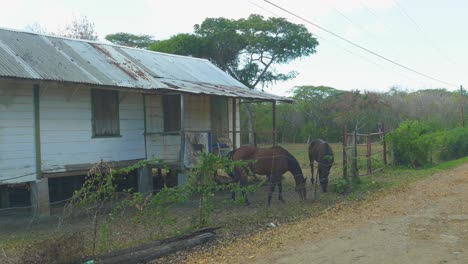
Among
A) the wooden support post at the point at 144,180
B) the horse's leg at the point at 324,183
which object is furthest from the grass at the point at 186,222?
the wooden support post at the point at 144,180

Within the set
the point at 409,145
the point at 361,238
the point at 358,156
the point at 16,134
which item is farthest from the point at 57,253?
the point at 409,145

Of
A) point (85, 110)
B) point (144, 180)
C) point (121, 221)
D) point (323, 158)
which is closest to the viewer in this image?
A: point (121, 221)

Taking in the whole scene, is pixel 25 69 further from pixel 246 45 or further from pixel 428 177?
pixel 246 45

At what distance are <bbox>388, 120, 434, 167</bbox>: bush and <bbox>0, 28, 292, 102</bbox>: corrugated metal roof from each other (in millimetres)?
6107

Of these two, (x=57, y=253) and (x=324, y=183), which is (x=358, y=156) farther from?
(x=57, y=253)

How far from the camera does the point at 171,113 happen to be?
559 inches

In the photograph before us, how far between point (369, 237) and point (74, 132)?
7654 mm

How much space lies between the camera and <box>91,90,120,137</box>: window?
12124 mm

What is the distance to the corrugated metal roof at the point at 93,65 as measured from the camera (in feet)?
34.5

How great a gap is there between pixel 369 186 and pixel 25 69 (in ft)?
32.3

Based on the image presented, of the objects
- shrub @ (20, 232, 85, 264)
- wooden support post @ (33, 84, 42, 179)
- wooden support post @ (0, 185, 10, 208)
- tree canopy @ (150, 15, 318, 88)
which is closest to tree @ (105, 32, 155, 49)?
tree canopy @ (150, 15, 318, 88)

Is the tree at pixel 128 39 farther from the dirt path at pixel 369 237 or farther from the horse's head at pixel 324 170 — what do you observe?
the dirt path at pixel 369 237

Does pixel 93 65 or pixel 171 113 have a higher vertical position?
pixel 93 65

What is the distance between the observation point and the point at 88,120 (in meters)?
11.9
